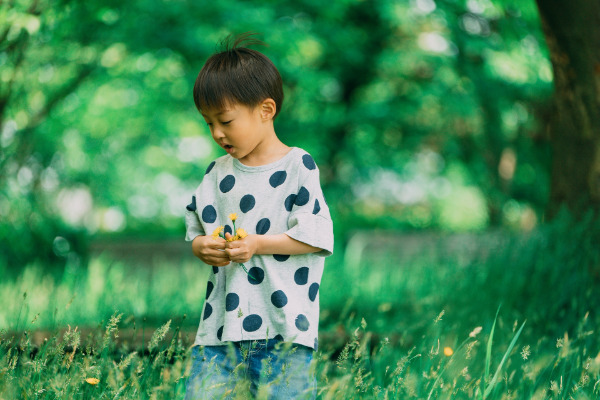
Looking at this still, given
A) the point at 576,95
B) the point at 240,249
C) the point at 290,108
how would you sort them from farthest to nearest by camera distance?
the point at 290,108 < the point at 576,95 < the point at 240,249

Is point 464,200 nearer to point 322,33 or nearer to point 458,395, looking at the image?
point 322,33

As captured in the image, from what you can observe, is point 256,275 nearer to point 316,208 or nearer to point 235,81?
point 316,208

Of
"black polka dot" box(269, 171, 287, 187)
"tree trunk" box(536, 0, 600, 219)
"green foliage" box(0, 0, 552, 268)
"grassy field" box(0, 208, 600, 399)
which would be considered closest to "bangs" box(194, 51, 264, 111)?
"black polka dot" box(269, 171, 287, 187)

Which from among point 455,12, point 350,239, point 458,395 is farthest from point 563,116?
point 350,239

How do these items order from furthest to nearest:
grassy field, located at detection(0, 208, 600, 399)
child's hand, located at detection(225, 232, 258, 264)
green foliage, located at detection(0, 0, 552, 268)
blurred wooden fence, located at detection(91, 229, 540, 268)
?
blurred wooden fence, located at detection(91, 229, 540, 268) < green foliage, located at detection(0, 0, 552, 268) < grassy field, located at detection(0, 208, 600, 399) < child's hand, located at detection(225, 232, 258, 264)

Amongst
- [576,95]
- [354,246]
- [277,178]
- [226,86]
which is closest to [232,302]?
[277,178]

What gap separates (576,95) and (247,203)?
275 centimetres

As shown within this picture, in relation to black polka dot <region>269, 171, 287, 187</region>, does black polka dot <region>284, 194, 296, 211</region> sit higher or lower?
lower

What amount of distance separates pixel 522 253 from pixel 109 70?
4.79 m

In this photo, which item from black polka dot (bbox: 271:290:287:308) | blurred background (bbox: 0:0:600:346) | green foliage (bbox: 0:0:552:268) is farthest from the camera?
green foliage (bbox: 0:0:552:268)

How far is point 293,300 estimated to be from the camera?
1701 millimetres

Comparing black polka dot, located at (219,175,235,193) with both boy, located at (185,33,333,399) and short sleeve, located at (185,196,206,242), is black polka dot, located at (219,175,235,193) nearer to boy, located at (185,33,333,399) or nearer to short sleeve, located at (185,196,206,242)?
boy, located at (185,33,333,399)

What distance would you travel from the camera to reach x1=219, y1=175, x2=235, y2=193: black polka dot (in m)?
1.81

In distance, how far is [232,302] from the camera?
171 cm
